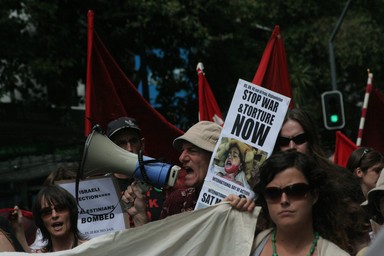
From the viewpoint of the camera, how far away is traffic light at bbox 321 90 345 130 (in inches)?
618

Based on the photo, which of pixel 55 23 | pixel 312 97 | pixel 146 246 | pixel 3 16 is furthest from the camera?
pixel 312 97

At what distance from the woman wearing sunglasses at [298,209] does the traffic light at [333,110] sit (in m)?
11.7

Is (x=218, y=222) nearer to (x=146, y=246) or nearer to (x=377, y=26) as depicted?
(x=146, y=246)

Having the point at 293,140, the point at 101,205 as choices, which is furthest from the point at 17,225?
the point at 293,140

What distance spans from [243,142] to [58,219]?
1.16 meters

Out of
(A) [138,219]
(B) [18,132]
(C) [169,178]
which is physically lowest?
(B) [18,132]

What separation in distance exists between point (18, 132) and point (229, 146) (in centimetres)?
1649

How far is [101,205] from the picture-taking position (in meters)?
5.39

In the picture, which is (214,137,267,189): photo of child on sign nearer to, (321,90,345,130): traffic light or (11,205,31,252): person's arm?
(11,205,31,252): person's arm

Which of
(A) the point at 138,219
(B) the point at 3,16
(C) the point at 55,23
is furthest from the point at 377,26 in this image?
(A) the point at 138,219

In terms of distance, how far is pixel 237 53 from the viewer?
19.6 m

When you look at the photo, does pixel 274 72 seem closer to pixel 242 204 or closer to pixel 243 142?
pixel 243 142

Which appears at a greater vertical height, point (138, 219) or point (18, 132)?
point (138, 219)

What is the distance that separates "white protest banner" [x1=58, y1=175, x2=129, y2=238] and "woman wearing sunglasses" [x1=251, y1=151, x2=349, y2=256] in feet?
4.69
